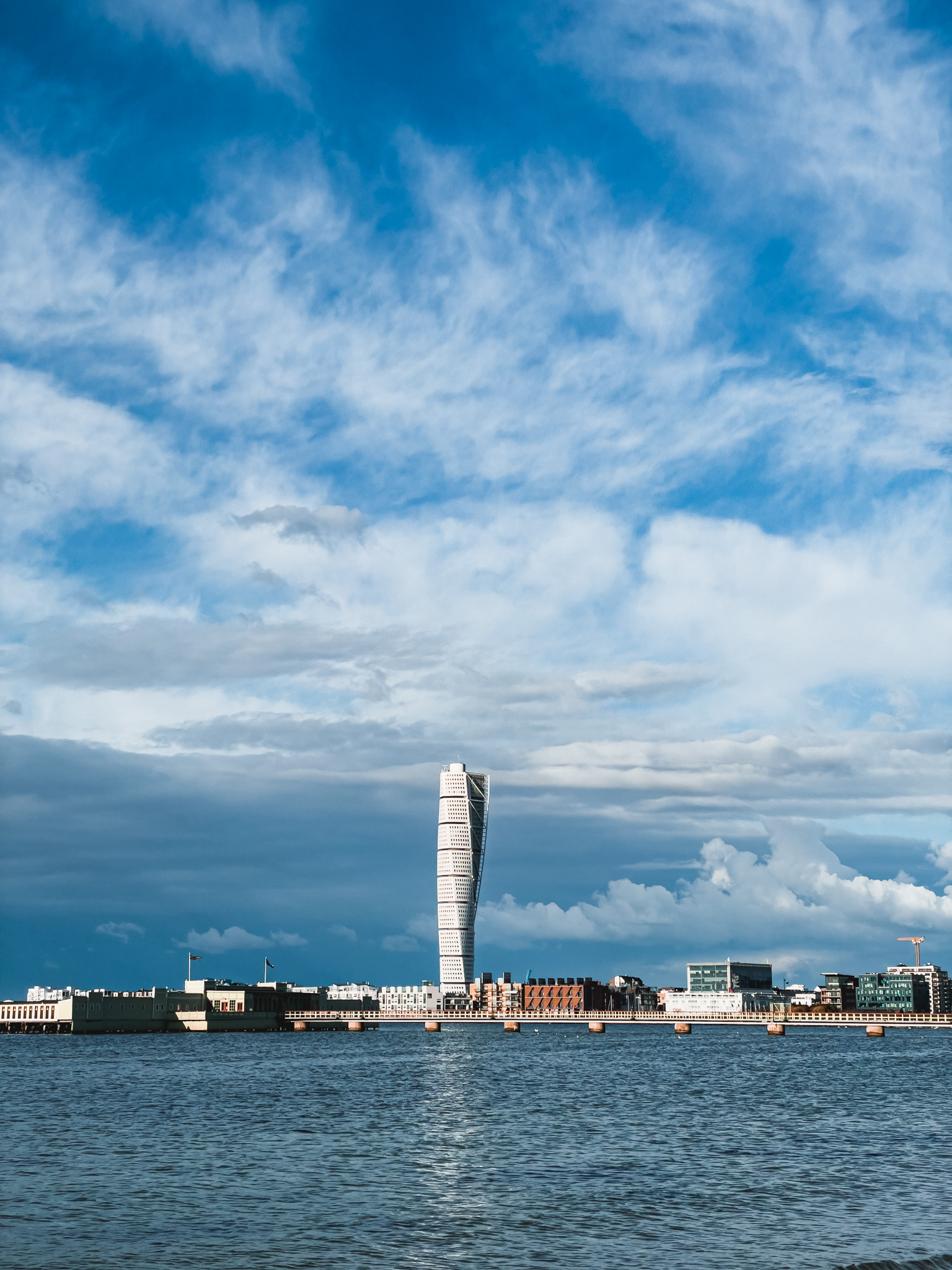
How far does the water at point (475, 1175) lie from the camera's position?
110 feet

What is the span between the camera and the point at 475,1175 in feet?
152

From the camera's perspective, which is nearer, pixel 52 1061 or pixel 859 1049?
pixel 52 1061

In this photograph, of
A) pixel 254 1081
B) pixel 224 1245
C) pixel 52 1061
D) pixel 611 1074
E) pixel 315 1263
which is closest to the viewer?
pixel 315 1263

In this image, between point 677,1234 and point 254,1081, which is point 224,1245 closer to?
point 677,1234

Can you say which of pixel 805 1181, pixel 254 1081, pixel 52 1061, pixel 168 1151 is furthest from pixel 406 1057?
pixel 805 1181

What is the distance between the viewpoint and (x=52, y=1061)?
469ft

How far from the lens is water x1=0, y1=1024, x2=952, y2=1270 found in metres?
33.4

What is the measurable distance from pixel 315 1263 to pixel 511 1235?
19.7ft

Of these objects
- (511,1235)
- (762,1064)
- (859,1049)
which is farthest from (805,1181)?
(859,1049)

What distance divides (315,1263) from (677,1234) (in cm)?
985

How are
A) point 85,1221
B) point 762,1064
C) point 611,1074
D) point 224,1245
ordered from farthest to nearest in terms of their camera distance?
point 762,1064, point 611,1074, point 85,1221, point 224,1245

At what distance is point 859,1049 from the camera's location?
604ft

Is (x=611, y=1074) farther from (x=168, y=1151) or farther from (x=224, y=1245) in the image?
(x=224, y=1245)

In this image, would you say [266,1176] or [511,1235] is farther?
[266,1176]
